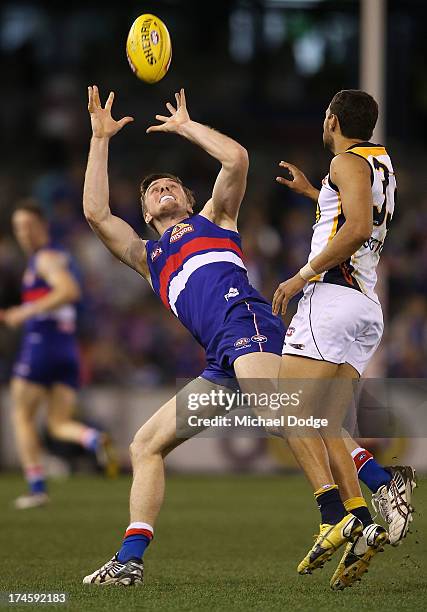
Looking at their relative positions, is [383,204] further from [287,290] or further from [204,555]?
[204,555]

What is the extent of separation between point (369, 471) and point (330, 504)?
0.54 meters

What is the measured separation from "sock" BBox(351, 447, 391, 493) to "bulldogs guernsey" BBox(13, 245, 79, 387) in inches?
221

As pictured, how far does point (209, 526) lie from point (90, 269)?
8.17 meters

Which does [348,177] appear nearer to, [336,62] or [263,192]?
[263,192]

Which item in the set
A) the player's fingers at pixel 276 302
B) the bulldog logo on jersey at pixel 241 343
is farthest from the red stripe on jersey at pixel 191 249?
the player's fingers at pixel 276 302

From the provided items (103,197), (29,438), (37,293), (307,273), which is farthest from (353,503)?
(37,293)

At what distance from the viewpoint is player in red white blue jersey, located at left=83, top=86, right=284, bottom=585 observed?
6.21 metres

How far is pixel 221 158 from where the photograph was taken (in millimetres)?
6277

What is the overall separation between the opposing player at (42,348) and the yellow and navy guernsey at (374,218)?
5.50 metres

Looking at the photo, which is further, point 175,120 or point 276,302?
point 175,120

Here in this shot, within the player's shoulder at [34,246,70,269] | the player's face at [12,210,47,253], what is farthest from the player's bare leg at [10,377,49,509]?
the player's face at [12,210,47,253]

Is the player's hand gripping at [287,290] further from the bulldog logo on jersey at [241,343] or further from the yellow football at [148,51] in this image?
the yellow football at [148,51]

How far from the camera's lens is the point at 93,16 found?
22.2m

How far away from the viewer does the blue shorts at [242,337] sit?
Result: 6172 millimetres
